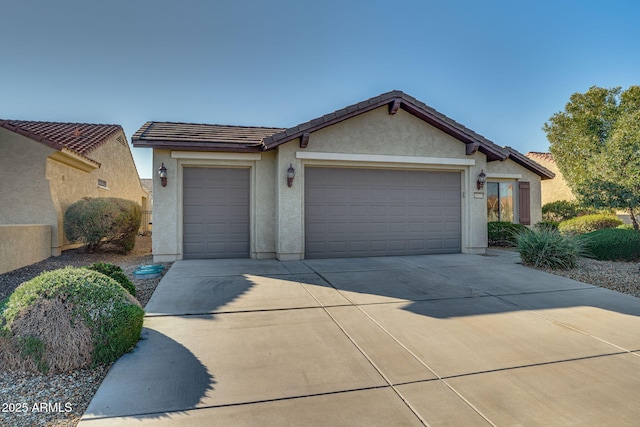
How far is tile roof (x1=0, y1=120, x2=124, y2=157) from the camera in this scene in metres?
10.1

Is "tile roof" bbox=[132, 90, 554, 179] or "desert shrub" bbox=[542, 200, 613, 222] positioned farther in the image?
"desert shrub" bbox=[542, 200, 613, 222]

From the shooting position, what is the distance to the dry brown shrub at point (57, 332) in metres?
3.21

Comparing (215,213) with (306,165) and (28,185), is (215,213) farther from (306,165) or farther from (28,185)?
(28,185)

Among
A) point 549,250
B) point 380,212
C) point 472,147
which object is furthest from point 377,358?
point 472,147

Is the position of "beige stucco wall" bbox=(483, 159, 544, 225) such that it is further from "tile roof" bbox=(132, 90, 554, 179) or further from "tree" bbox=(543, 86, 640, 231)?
"tile roof" bbox=(132, 90, 554, 179)

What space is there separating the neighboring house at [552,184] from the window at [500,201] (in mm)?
10164

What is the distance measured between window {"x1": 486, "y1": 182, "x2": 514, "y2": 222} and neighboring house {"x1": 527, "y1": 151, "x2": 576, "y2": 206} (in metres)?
10.2

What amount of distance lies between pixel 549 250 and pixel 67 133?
17070 mm

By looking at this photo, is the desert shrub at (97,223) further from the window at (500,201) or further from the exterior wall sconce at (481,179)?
the window at (500,201)

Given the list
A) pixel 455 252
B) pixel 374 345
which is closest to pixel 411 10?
pixel 455 252

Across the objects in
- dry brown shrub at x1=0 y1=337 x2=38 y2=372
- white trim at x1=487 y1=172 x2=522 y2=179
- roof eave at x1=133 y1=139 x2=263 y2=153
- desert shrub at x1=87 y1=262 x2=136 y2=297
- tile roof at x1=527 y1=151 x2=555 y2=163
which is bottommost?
dry brown shrub at x1=0 y1=337 x2=38 y2=372

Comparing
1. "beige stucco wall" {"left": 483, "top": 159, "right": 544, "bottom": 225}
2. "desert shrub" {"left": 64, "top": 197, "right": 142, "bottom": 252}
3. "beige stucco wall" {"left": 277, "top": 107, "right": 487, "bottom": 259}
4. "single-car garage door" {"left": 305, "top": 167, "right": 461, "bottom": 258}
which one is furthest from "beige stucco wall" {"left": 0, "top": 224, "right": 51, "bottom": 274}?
"beige stucco wall" {"left": 483, "top": 159, "right": 544, "bottom": 225}

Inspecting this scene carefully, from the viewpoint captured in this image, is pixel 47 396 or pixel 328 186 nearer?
pixel 47 396

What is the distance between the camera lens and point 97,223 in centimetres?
1047
